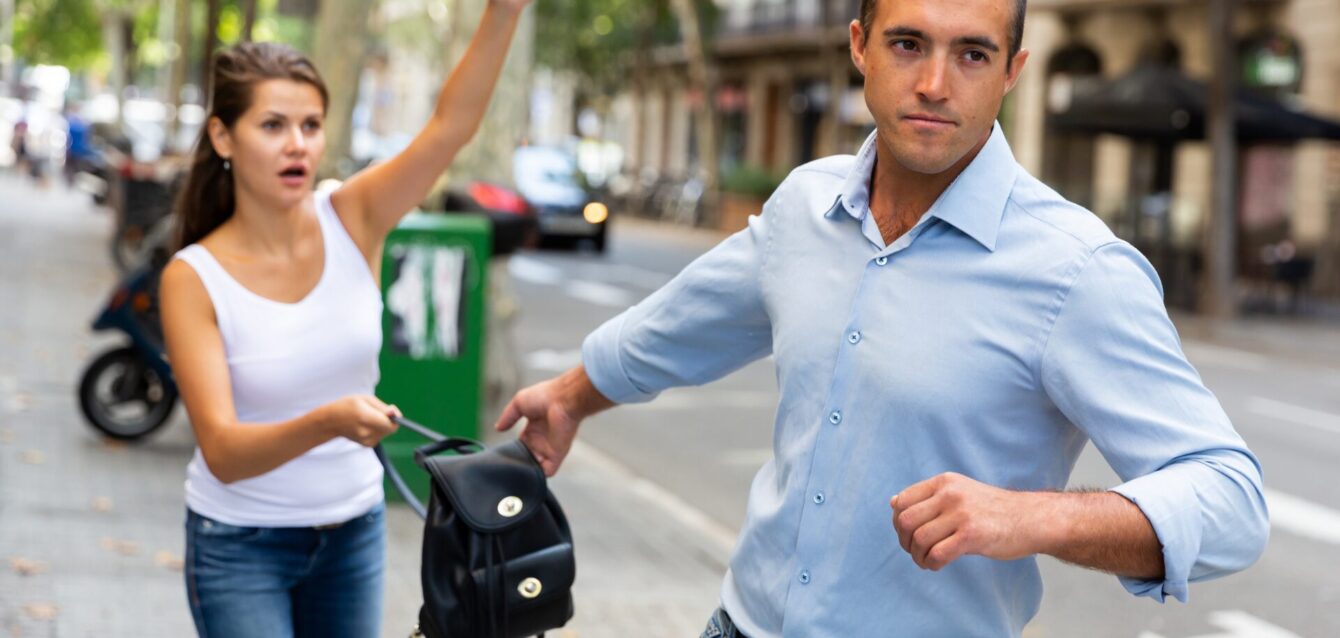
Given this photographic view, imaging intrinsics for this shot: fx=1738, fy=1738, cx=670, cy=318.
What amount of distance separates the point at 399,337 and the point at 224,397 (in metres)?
5.02

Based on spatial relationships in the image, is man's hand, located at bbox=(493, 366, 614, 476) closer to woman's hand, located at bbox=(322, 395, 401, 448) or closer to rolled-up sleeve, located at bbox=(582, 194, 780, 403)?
rolled-up sleeve, located at bbox=(582, 194, 780, 403)

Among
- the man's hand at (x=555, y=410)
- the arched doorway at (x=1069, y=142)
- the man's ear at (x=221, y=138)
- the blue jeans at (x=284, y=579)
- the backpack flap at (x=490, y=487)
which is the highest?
the man's ear at (x=221, y=138)

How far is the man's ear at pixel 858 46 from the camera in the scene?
235 centimetres

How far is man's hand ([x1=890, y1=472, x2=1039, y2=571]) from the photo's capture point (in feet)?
6.10

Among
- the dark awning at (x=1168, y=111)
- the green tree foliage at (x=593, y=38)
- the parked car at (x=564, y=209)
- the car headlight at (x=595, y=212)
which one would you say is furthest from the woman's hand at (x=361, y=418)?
the green tree foliage at (x=593, y=38)

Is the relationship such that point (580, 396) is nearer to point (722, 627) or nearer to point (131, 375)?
point (722, 627)

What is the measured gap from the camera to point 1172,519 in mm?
1880

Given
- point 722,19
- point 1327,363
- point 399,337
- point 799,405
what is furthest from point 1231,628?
point 722,19

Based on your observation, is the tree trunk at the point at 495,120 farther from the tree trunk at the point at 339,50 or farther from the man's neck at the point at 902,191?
the man's neck at the point at 902,191

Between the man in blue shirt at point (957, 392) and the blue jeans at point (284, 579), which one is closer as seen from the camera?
the man in blue shirt at point (957, 392)

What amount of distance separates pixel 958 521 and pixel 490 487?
1.02 meters

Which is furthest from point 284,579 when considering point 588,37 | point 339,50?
point 588,37

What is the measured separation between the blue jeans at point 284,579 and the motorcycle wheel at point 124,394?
606 centimetres

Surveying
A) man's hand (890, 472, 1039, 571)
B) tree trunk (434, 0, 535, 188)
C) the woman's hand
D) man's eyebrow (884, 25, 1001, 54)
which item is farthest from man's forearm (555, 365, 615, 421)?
tree trunk (434, 0, 535, 188)
